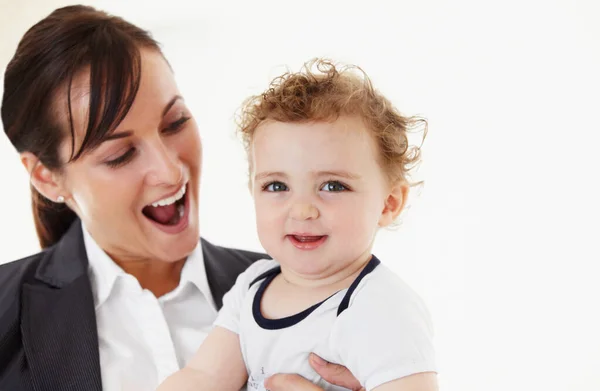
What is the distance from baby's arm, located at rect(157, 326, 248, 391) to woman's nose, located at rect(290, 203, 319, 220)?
40 centimetres

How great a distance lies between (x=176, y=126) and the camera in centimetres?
211

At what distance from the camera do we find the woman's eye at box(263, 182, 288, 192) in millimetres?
1575

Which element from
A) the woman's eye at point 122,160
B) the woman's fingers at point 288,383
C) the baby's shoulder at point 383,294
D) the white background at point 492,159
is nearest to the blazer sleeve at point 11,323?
the woman's eye at point 122,160

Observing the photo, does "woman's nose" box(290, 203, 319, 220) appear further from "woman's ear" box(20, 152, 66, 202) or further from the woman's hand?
"woman's ear" box(20, 152, 66, 202)

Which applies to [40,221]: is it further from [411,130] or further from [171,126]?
[411,130]

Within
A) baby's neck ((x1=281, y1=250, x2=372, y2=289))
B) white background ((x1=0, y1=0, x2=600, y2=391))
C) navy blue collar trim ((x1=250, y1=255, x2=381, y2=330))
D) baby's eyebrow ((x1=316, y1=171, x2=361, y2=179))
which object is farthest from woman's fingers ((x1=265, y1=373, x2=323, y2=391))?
white background ((x1=0, y1=0, x2=600, y2=391))

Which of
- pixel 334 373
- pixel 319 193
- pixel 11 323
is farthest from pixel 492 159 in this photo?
pixel 11 323

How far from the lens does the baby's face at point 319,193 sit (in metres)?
1.50

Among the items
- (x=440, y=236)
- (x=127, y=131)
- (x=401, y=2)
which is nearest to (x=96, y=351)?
(x=127, y=131)

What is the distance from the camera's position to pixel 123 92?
1.95 meters

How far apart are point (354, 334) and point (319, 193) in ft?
1.06

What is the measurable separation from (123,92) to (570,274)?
7.31 feet

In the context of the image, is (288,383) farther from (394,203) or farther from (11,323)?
(11,323)

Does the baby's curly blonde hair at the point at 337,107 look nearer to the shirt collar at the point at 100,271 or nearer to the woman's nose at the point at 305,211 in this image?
the woman's nose at the point at 305,211
